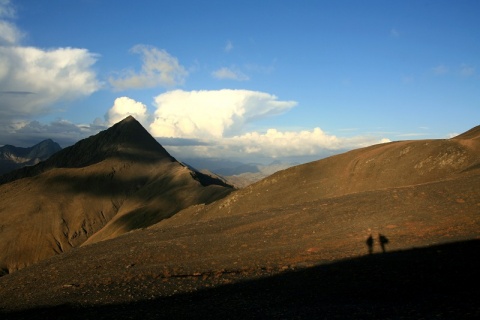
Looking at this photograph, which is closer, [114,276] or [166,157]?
[114,276]

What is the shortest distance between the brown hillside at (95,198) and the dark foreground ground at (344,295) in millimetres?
63524

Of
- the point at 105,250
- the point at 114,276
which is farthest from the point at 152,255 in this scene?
the point at 105,250

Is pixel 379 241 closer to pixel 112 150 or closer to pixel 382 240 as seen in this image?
pixel 382 240

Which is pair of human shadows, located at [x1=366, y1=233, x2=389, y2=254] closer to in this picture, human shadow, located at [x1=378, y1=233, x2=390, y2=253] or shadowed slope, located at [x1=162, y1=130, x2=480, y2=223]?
human shadow, located at [x1=378, y1=233, x2=390, y2=253]

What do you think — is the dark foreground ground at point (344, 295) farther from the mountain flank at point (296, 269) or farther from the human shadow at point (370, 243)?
the human shadow at point (370, 243)

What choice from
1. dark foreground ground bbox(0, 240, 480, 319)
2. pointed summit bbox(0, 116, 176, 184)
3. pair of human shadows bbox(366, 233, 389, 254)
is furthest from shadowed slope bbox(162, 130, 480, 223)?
pointed summit bbox(0, 116, 176, 184)

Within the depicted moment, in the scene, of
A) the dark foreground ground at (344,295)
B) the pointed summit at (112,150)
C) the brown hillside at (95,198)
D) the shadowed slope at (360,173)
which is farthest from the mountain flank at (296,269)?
the pointed summit at (112,150)

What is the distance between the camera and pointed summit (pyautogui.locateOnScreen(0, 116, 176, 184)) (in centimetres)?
13450

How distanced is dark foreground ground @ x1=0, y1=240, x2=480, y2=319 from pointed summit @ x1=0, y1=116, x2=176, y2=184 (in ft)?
392

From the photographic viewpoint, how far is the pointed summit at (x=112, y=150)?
441 feet

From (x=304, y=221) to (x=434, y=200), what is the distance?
27.2 ft

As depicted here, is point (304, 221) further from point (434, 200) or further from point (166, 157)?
point (166, 157)

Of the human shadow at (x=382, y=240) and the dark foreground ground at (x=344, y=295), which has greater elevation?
the human shadow at (x=382, y=240)

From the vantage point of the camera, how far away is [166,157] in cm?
13775
